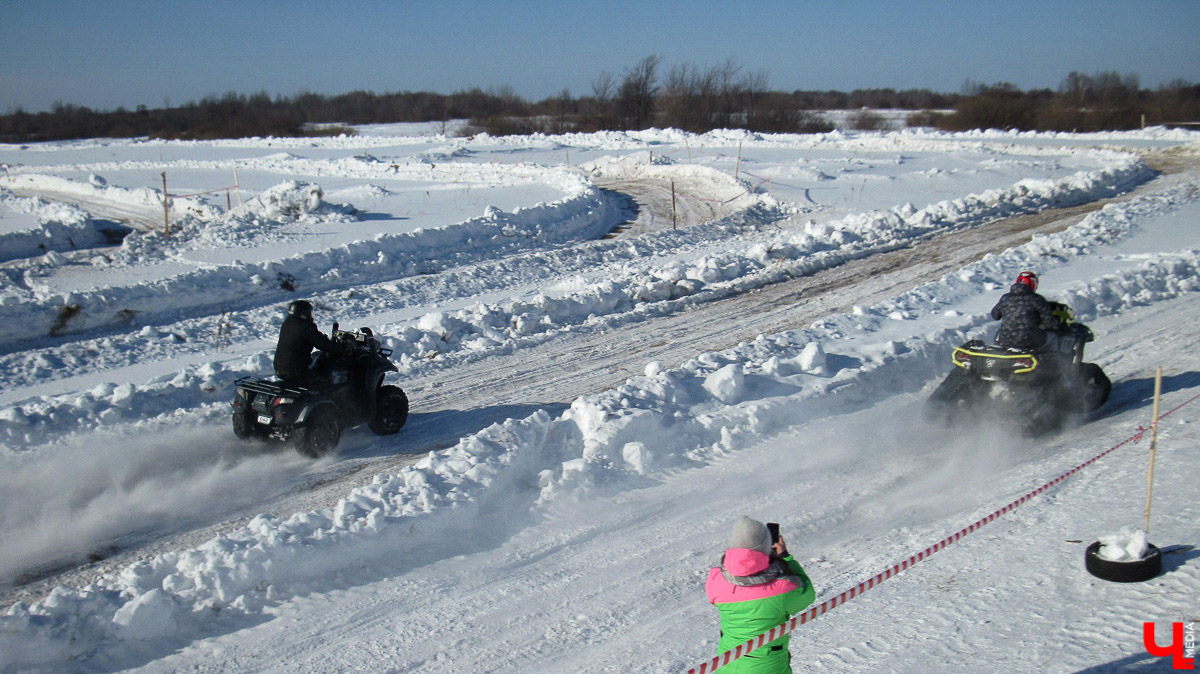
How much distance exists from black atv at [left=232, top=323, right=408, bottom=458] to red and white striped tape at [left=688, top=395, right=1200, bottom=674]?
193 inches

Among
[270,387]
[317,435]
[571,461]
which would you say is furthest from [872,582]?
[270,387]

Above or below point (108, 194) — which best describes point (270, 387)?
below

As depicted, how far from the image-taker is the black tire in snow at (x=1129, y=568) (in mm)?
4781

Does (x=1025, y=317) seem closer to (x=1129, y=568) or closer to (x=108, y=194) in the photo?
(x=1129, y=568)

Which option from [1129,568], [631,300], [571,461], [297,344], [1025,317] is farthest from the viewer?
[631,300]

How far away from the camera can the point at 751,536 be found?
127 inches

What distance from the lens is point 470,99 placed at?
329 ft

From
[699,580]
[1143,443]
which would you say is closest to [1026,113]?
[1143,443]

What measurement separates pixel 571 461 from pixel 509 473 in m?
0.58

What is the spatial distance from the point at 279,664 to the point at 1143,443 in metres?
7.49

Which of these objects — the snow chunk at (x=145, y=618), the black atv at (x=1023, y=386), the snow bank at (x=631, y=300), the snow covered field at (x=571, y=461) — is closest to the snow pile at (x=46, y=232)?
the snow covered field at (x=571, y=461)

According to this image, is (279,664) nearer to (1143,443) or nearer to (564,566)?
(564,566)

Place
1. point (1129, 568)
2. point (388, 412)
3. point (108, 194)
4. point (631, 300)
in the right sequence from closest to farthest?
point (1129, 568)
point (388, 412)
point (631, 300)
point (108, 194)

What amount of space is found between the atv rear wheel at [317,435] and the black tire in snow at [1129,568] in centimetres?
664
